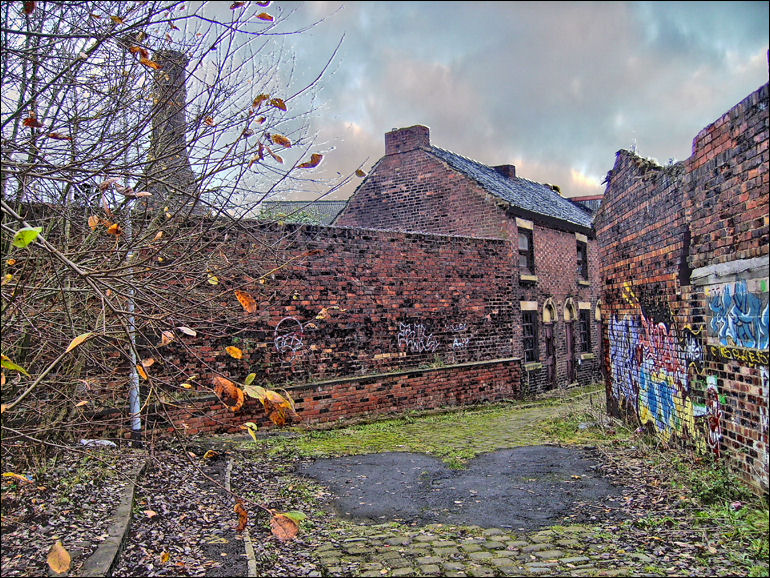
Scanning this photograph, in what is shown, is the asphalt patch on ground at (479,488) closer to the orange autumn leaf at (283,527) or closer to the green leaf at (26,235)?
the orange autumn leaf at (283,527)

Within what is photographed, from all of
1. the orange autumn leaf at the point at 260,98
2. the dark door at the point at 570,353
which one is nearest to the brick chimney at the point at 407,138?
the dark door at the point at 570,353

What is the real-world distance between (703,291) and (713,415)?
1.41m

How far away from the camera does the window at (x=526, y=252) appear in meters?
18.2

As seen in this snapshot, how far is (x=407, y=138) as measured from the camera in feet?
61.8

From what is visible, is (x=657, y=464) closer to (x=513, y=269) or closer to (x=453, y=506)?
(x=453, y=506)

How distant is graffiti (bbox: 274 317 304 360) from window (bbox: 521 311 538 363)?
8.33 meters

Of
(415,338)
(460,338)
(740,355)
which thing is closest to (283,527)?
(740,355)

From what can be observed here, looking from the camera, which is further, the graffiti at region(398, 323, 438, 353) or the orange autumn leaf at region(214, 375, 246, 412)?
the graffiti at region(398, 323, 438, 353)

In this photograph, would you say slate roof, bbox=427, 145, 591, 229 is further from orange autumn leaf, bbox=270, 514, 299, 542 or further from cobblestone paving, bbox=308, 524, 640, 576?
orange autumn leaf, bbox=270, 514, 299, 542

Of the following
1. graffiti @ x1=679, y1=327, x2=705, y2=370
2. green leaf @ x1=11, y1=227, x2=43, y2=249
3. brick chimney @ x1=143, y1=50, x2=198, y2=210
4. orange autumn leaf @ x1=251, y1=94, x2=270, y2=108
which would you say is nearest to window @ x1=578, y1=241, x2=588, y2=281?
graffiti @ x1=679, y1=327, x2=705, y2=370

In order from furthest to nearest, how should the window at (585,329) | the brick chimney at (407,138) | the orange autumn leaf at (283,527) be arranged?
the window at (585,329) → the brick chimney at (407,138) → the orange autumn leaf at (283,527)

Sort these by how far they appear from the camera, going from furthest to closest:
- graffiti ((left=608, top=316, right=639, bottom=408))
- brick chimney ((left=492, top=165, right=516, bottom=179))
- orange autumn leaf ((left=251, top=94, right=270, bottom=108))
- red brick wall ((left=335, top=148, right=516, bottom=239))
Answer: brick chimney ((left=492, top=165, right=516, bottom=179)), red brick wall ((left=335, top=148, right=516, bottom=239)), graffiti ((left=608, top=316, right=639, bottom=408)), orange autumn leaf ((left=251, top=94, right=270, bottom=108))

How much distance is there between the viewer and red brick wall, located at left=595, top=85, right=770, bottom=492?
223 inches

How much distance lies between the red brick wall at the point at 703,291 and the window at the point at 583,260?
12.2 meters
